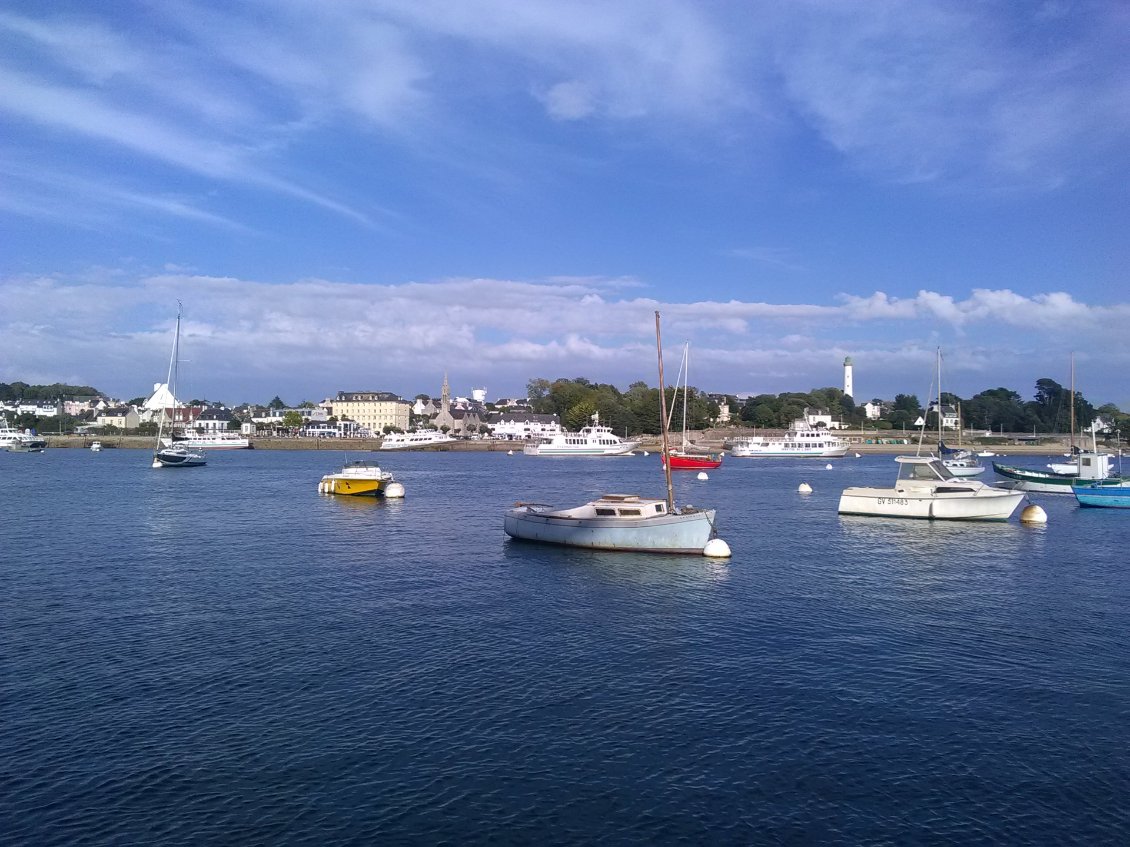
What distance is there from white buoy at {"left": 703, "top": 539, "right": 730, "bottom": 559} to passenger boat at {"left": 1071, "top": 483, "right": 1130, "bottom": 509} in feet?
123

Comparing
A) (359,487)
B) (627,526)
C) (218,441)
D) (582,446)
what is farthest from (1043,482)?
(218,441)

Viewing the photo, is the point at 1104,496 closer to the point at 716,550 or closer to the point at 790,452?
the point at 716,550

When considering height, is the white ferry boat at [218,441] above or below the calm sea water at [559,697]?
above

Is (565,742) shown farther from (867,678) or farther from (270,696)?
(867,678)

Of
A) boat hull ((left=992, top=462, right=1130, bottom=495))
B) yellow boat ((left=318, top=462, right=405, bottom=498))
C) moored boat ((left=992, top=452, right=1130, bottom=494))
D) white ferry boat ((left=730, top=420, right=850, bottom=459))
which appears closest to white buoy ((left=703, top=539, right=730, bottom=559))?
yellow boat ((left=318, top=462, right=405, bottom=498))

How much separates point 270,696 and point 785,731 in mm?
10719

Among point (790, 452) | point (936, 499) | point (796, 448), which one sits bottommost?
point (936, 499)

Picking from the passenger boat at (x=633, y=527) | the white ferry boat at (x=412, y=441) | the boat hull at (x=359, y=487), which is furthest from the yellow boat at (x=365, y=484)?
the white ferry boat at (x=412, y=441)

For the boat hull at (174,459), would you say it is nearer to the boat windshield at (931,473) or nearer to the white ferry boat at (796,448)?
the boat windshield at (931,473)

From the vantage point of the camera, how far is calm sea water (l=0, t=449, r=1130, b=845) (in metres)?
12.6

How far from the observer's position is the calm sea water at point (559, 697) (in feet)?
Answer: 41.2

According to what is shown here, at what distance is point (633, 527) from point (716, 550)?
3.73 meters

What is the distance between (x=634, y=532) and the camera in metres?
36.0

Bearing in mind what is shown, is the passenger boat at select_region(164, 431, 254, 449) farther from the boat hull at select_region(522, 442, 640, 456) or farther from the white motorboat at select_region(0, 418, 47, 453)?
the boat hull at select_region(522, 442, 640, 456)
